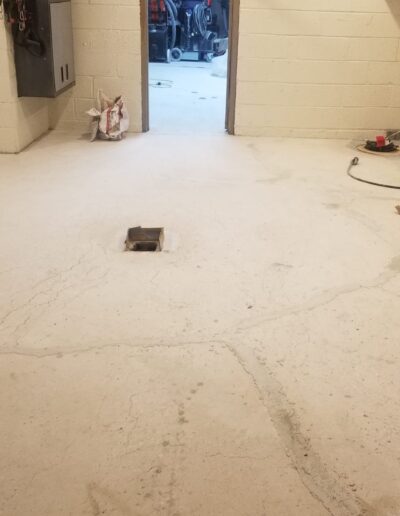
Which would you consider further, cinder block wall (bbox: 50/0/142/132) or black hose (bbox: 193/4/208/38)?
black hose (bbox: 193/4/208/38)

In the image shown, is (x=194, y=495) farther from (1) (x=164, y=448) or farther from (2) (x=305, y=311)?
(2) (x=305, y=311)

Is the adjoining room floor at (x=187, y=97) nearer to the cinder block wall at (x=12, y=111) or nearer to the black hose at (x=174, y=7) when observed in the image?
the black hose at (x=174, y=7)

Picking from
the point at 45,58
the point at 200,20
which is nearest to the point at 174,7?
the point at 200,20

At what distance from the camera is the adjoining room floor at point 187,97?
17.5 ft

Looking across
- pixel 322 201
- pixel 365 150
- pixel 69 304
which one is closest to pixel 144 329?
pixel 69 304

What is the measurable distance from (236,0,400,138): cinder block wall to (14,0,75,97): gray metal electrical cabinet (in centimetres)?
151

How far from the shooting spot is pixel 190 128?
5207 mm

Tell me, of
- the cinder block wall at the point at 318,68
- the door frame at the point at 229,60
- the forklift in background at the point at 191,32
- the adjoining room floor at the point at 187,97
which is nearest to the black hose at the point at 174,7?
the forklift in background at the point at 191,32

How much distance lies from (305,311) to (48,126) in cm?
362

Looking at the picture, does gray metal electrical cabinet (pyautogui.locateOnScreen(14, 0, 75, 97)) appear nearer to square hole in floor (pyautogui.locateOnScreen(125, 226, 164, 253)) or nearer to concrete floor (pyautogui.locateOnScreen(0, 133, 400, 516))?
concrete floor (pyautogui.locateOnScreen(0, 133, 400, 516))

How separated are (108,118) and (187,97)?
7.16 ft

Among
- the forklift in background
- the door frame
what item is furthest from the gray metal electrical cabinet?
the forklift in background

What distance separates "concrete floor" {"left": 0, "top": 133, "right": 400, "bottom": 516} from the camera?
1.42 m

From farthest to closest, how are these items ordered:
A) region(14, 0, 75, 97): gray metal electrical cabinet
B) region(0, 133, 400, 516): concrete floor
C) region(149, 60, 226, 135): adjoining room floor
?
region(149, 60, 226, 135): adjoining room floor
region(14, 0, 75, 97): gray metal electrical cabinet
region(0, 133, 400, 516): concrete floor
